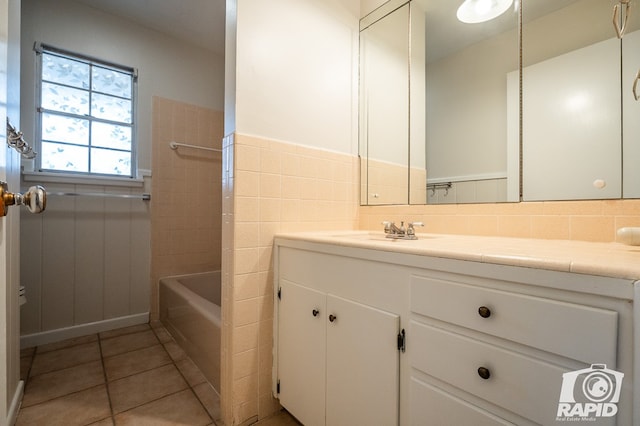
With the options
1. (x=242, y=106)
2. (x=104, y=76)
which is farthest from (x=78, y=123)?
(x=242, y=106)

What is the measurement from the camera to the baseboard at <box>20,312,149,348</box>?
1.83 m

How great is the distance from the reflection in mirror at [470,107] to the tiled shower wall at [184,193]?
1957 mm

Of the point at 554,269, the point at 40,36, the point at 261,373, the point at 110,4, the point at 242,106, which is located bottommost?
the point at 261,373

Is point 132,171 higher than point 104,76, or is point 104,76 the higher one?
point 104,76

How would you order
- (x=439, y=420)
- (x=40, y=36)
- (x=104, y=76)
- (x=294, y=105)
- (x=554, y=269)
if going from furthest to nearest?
(x=104, y=76), (x=40, y=36), (x=294, y=105), (x=439, y=420), (x=554, y=269)

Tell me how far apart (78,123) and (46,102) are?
20cm

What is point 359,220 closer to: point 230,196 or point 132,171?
point 230,196

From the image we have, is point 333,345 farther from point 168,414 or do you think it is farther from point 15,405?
point 15,405

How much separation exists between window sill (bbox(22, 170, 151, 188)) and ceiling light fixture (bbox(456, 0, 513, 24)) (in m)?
2.44

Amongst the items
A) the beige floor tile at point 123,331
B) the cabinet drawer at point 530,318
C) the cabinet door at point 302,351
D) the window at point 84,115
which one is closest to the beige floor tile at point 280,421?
the cabinet door at point 302,351

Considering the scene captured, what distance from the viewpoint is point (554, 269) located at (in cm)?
53

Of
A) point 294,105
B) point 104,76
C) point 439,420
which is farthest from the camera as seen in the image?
point 104,76

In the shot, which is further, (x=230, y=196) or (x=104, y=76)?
(x=104, y=76)

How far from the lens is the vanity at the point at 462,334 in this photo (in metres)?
0.49
